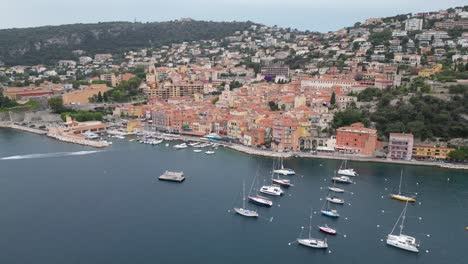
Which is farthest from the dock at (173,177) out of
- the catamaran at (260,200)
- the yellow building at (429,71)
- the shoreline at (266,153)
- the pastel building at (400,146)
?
the yellow building at (429,71)

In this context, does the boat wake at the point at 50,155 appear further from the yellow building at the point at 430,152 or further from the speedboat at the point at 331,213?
the yellow building at the point at 430,152

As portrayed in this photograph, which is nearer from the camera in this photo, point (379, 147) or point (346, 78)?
point (379, 147)

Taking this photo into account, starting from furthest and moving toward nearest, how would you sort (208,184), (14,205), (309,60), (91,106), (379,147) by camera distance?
(309,60) → (91,106) → (379,147) → (208,184) → (14,205)

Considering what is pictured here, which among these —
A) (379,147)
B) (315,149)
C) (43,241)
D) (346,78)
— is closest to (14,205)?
(43,241)

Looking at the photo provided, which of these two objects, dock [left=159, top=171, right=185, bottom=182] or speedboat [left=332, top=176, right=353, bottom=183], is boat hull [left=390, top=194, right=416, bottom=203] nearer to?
speedboat [left=332, top=176, right=353, bottom=183]

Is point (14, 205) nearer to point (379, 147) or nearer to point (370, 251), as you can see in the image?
point (370, 251)

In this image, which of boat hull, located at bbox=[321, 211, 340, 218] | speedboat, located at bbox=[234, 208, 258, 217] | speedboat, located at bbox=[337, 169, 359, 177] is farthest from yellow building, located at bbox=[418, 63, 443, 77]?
speedboat, located at bbox=[234, 208, 258, 217]

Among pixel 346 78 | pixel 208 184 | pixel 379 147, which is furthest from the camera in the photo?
pixel 346 78
